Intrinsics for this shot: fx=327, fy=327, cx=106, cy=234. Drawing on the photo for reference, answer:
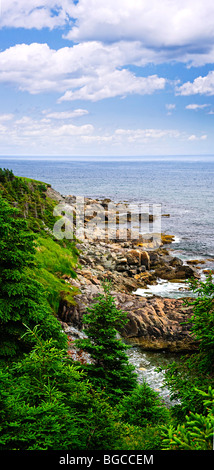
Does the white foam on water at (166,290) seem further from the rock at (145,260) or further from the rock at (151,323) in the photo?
the rock at (151,323)

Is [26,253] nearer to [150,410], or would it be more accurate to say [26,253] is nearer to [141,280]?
[150,410]

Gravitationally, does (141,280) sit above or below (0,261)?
below

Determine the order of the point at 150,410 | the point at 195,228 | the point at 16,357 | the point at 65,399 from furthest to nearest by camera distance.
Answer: the point at 195,228 → the point at 16,357 → the point at 150,410 → the point at 65,399

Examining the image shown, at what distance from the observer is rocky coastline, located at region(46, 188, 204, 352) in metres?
19.7

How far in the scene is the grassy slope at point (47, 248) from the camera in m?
20.1

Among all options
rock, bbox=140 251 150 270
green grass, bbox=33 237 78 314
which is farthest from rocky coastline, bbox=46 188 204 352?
green grass, bbox=33 237 78 314

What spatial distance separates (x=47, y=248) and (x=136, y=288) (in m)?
9.13

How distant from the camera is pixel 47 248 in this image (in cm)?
2431

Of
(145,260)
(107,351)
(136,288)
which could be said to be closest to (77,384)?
(107,351)

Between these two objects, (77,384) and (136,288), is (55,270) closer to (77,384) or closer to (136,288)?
(136,288)

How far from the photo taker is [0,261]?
957 cm
